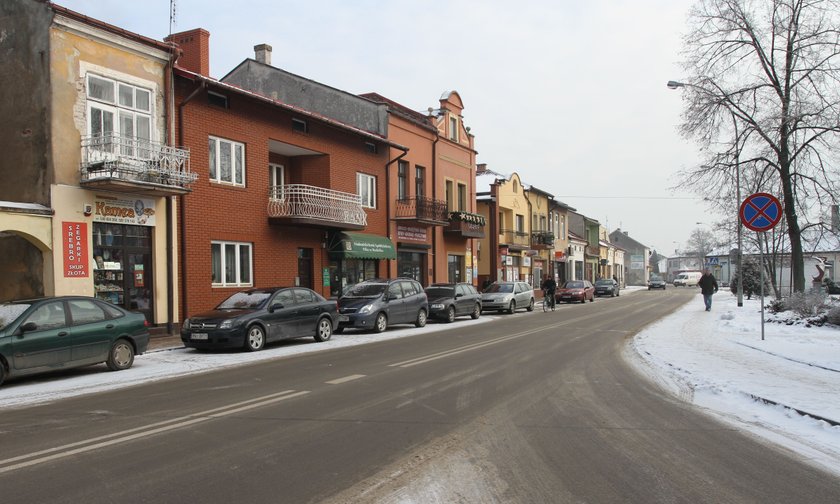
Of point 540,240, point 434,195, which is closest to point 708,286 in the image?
point 434,195

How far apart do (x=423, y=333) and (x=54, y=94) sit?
11528 mm

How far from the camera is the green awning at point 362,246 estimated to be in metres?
23.3

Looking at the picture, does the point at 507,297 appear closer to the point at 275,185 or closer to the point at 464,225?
the point at 464,225

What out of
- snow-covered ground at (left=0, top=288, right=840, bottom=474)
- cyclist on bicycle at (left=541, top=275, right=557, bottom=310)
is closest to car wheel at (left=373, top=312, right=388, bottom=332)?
snow-covered ground at (left=0, top=288, right=840, bottom=474)

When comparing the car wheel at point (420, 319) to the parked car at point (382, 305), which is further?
the car wheel at point (420, 319)

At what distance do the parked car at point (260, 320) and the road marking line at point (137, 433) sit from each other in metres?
5.33

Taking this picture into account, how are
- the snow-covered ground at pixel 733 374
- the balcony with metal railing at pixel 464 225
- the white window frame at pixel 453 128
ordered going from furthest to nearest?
the white window frame at pixel 453 128 → the balcony with metal railing at pixel 464 225 → the snow-covered ground at pixel 733 374

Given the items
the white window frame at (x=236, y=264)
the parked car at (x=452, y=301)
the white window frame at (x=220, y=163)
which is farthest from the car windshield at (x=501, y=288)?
the white window frame at (x=220, y=163)

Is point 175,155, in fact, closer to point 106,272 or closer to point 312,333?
point 106,272

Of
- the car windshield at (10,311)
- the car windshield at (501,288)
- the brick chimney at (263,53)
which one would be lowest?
the car windshield at (501,288)

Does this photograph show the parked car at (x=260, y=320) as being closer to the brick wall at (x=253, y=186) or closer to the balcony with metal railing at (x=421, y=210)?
the brick wall at (x=253, y=186)

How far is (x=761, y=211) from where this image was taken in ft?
40.8

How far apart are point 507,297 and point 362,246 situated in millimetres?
8091

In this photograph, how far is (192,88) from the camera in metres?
18.0
